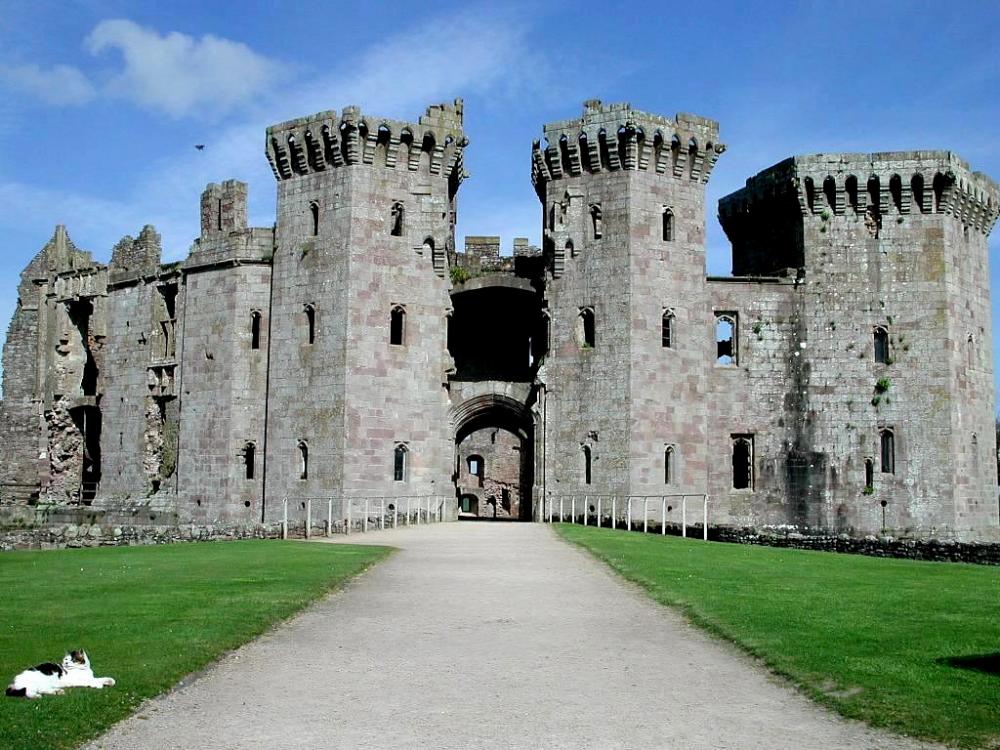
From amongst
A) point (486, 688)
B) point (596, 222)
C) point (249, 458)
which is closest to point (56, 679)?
point (486, 688)

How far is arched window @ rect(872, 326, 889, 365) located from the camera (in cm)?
4184

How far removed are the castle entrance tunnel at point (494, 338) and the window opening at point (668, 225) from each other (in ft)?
24.3

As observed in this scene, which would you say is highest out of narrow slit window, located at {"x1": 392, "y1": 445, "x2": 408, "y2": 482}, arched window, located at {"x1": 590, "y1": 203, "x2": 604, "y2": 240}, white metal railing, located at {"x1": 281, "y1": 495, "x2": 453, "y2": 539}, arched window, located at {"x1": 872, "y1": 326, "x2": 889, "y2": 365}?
arched window, located at {"x1": 590, "y1": 203, "x2": 604, "y2": 240}

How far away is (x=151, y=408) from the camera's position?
46031 millimetres

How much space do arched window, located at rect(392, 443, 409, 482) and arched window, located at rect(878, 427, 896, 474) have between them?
1644 centimetres

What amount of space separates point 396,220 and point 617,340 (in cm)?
894

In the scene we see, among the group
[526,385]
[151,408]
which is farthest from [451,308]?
[151,408]

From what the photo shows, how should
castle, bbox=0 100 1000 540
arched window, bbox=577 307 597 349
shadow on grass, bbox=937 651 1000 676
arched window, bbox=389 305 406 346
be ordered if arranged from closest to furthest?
shadow on grass, bbox=937 651 1000 676
castle, bbox=0 100 1000 540
arched window, bbox=577 307 597 349
arched window, bbox=389 305 406 346

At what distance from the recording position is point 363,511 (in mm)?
39781

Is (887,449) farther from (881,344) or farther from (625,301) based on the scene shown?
(625,301)

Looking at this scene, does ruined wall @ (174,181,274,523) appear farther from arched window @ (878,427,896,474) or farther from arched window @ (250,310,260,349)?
arched window @ (878,427,896,474)

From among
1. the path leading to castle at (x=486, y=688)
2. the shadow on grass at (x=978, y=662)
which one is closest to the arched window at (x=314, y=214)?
the path leading to castle at (x=486, y=688)

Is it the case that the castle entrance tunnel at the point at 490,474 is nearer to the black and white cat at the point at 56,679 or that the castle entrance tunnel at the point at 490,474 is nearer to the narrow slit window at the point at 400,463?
the narrow slit window at the point at 400,463

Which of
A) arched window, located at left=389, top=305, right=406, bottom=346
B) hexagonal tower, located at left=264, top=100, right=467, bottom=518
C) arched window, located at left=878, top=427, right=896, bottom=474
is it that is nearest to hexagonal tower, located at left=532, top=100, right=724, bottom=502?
hexagonal tower, located at left=264, top=100, right=467, bottom=518
